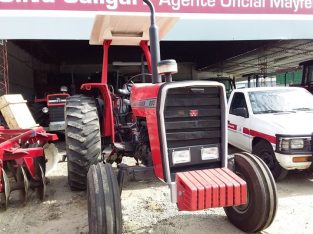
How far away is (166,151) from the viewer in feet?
10.2

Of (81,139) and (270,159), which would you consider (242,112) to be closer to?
(270,159)

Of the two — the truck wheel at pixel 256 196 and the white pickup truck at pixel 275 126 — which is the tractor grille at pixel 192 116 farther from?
the white pickup truck at pixel 275 126

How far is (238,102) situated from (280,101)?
2.94ft


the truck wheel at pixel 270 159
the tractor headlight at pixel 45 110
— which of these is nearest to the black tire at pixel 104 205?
the truck wheel at pixel 270 159

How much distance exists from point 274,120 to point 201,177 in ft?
10.2

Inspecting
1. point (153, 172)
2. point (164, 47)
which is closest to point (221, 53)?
point (164, 47)

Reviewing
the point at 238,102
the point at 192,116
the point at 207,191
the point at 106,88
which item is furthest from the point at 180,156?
the point at 238,102

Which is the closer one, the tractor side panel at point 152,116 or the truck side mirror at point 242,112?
the tractor side panel at point 152,116

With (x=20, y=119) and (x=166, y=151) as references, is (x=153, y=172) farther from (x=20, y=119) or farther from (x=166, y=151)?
(x=20, y=119)

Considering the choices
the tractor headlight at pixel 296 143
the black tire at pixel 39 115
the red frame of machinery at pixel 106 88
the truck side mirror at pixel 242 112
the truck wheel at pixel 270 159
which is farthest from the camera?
the black tire at pixel 39 115

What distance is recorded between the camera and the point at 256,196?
3.37m

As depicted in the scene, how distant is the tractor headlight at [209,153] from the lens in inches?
127

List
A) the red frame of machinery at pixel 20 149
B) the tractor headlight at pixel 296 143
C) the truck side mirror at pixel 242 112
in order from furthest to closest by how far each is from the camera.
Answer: the truck side mirror at pixel 242 112
the tractor headlight at pixel 296 143
the red frame of machinery at pixel 20 149

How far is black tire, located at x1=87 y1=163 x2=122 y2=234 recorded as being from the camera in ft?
9.27
